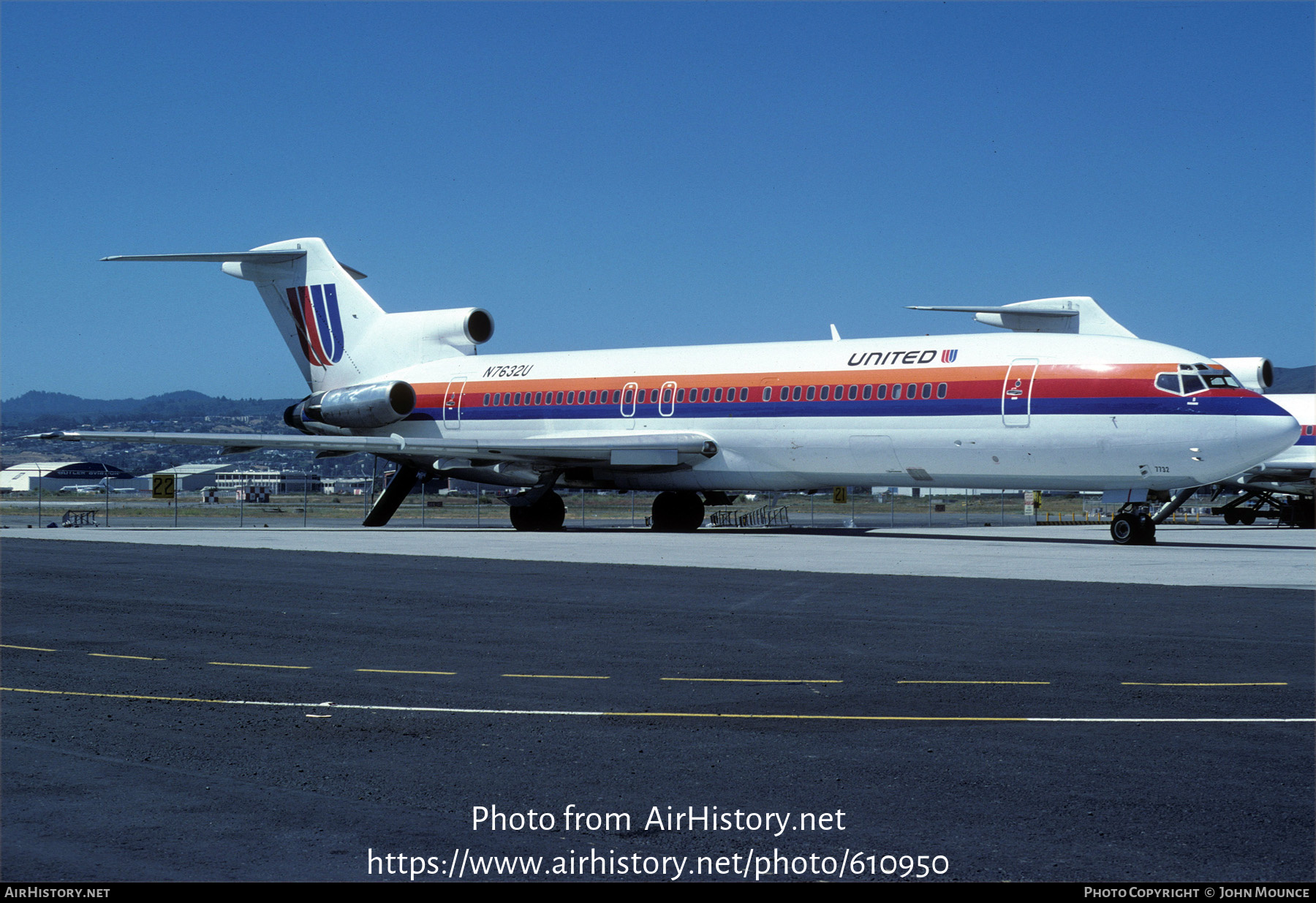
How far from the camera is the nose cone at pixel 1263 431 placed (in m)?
24.6

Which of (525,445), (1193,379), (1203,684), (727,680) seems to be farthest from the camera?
(525,445)

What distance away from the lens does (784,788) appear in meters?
6.25

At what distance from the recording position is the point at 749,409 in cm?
3078

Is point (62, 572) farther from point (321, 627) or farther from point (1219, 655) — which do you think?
point (1219, 655)

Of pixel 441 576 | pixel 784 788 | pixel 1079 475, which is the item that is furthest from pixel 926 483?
pixel 784 788

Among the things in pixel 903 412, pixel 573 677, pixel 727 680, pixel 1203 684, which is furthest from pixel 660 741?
pixel 903 412

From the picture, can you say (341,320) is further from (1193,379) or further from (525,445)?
(1193,379)

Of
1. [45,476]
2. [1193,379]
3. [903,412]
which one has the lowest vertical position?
[45,476]

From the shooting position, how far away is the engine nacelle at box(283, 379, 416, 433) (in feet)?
120

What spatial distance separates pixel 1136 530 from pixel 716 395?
1032cm

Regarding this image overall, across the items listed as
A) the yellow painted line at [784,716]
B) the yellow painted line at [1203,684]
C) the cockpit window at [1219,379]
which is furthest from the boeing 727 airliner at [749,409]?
the yellow painted line at [784,716]

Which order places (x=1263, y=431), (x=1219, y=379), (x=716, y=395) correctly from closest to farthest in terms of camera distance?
(x=1263, y=431) → (x=1219, y=379) → (x=716, y=395)

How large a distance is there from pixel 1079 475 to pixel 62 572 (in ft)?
63.1
